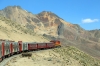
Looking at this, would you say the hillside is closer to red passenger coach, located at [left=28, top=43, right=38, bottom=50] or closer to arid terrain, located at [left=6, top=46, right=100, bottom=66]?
red passenger coach, located at [left=28, top=43, right=38, bottom=50]

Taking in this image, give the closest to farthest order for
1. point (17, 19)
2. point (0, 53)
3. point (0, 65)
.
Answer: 1. point (0, 65)
2. point (0, 53)
3. point (17, 19)

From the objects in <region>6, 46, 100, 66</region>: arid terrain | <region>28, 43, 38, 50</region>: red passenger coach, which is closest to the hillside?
<region>28, 43, 38, 50</region>: red passenger coach

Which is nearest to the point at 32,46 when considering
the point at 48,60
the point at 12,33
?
the point at 48,60

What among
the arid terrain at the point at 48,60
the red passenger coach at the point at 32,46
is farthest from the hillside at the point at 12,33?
the arid terrain at the point at 48,60

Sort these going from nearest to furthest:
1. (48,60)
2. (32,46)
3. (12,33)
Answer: (48,60) → (32,46) → (12,33)

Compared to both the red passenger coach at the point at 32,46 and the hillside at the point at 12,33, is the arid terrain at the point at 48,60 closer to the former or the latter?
the red passenger coach at the point at 32,46

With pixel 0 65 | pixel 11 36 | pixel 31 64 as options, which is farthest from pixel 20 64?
pixel 11 36

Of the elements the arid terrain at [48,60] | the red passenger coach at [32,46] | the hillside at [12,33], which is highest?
the hillside at [12,33]

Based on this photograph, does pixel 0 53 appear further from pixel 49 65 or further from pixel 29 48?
pixel 29 48

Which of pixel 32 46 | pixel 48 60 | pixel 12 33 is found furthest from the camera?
pixel 12 33

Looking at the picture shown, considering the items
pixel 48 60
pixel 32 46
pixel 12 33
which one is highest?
pixel 12 33

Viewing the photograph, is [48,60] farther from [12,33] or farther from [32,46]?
[12,33]

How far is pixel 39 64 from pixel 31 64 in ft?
3.74

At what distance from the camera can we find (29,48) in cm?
6275
